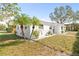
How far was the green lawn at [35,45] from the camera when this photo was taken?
439 cm

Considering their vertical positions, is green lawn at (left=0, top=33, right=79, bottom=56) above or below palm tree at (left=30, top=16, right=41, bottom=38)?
below

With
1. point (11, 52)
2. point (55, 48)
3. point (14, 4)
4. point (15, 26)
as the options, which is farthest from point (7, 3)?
point (55, 48)

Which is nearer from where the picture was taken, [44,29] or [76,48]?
[76,48]

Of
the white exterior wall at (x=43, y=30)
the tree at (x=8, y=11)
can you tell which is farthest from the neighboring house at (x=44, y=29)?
the tree at (x=8, y=11)

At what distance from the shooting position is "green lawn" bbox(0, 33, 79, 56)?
14.4 feet

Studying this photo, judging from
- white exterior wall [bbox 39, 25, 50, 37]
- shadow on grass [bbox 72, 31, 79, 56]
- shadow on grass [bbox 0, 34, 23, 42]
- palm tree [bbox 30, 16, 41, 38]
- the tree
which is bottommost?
shadow on grass [bbox 72, 31, 79, 56]

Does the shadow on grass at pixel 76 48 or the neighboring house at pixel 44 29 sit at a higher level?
the neighboring house at pixel 44 29

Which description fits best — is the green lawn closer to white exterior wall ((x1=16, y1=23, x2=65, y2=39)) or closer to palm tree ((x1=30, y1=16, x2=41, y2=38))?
white exterior wall ((x1=16, y1=23, x2=65, y2=39))

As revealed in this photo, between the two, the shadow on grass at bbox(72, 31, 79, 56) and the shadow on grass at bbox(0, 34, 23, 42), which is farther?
the shadow on grass at bbox(0, 34, 23, 42)

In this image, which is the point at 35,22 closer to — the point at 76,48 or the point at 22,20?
the point at 22,20

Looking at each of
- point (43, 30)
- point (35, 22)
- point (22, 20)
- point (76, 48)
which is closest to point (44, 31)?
point (43, 30)

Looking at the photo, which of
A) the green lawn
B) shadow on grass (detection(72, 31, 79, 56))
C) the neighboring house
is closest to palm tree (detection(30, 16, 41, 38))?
the neighboring house

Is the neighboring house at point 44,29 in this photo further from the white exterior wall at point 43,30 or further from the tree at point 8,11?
the tree at point 8,11

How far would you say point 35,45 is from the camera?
4.46 m
